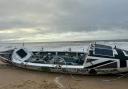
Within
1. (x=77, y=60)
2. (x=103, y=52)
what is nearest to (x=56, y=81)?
(x=103, y=52)

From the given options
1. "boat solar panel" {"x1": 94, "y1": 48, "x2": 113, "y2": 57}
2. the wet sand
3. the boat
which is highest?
"boat solar panel" {"x1": 94, "y1": 48, "x2": 113, "y2": 57}

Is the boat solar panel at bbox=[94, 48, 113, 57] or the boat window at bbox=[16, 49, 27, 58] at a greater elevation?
the boat solar panel at bbox=[94, 48, 113, 57]

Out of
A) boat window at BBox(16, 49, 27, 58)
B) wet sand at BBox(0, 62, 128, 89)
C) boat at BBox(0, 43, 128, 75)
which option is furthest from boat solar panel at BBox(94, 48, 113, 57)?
boat window at BBox(16, 49, 27, 58)

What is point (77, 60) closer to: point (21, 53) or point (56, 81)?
point (56, 81)

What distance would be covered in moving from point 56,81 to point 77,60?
3538 mm

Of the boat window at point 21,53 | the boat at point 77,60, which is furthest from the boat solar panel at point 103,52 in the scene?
the boat window at point 21,53

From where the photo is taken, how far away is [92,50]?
13930 millimetres

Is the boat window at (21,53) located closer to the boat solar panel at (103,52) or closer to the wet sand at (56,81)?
the wet sand at (56,81)

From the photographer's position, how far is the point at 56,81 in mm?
12906

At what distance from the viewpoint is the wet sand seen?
11.7m

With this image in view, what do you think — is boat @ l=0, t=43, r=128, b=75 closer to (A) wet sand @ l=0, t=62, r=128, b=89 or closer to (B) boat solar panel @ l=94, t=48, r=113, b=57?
(B) boat solar panel @ l=94, t=48, r=113, b=57

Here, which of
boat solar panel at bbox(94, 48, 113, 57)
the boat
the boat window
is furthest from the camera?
the boat window

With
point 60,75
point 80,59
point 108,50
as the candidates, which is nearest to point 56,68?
point 60,75

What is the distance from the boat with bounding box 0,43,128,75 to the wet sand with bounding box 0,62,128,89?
42 cm
